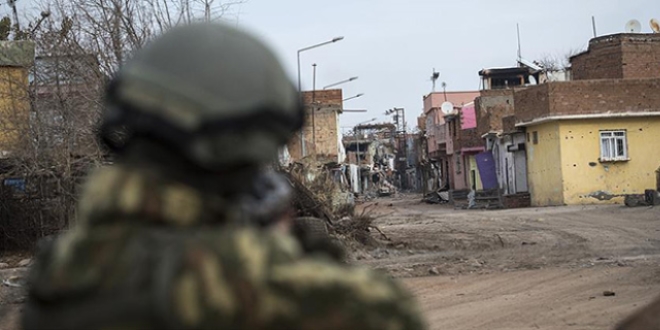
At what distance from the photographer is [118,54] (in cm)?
1422

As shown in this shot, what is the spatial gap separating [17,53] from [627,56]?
27.5 m

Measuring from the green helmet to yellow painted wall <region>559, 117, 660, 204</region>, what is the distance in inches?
1176

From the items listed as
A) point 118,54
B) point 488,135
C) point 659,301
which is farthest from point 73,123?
point 488,135

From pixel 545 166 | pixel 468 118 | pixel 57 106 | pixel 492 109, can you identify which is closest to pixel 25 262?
pixel 57 106

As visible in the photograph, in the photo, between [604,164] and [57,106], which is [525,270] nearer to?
[57,106]

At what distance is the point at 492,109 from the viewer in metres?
42.2

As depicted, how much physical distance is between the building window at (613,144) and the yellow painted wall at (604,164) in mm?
166

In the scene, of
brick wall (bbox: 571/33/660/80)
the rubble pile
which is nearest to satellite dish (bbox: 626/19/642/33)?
brick wall (bbox: 571/33/660/80)

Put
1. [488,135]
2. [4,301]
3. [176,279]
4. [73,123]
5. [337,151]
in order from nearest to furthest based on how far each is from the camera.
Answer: [176,279], [4,301], [73,123], [488,135], [337,151]

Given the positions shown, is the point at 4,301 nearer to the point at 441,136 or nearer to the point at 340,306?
the point at 340,306

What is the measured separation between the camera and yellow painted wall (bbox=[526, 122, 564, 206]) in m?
30.2

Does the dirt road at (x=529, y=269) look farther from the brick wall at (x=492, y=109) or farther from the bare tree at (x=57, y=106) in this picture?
the brick wall at (x=492, y=109)

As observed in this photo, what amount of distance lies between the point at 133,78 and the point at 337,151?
146 feet

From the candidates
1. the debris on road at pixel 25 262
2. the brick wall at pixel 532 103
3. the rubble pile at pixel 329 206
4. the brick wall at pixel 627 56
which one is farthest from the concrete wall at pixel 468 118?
the debris on road at pixel 25 262
